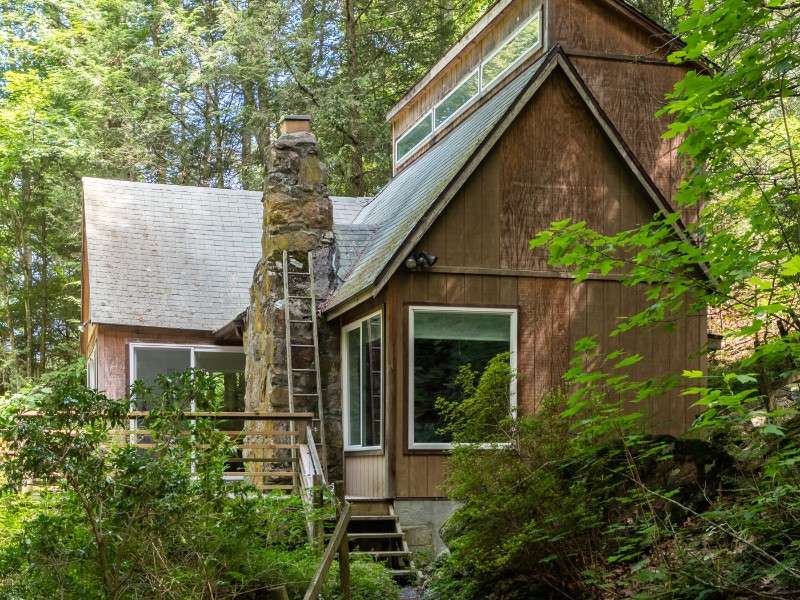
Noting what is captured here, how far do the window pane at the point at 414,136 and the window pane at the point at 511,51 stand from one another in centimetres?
279

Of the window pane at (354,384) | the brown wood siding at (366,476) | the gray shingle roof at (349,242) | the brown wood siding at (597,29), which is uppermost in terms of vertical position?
the brown wood siding at (597,29)

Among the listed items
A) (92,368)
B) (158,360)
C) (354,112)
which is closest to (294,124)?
(158,360)

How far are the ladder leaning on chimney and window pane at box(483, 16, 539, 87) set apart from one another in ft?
13.3

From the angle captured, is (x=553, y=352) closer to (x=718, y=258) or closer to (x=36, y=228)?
(x=718, y=258)

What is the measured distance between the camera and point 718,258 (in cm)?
632

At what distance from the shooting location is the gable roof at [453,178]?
11.1 m

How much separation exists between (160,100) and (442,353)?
20.4m

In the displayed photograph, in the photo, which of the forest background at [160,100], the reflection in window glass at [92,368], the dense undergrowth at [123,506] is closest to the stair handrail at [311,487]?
the dense undergrowth at [123,506]

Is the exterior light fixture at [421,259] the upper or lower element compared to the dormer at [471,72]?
lower

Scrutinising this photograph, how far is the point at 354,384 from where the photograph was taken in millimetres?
12453

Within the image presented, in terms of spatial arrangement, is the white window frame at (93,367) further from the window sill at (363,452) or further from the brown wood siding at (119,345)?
the window sill at (363,452)

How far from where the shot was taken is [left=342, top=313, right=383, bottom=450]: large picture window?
11.7m

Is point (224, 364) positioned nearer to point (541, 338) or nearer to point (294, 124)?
point (294, 124)

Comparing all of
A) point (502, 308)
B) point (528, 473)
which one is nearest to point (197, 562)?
point (528, 473)
